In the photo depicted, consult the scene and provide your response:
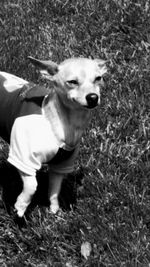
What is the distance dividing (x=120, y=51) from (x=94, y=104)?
8.46 feet

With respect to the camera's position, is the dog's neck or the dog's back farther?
the dog's back

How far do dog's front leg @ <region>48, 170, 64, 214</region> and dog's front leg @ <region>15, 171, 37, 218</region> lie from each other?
0.38m

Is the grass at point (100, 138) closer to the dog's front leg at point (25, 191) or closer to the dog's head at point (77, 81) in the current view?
the dog's front leg at point (25, 191)

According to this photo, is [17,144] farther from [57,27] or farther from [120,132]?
[57,27]

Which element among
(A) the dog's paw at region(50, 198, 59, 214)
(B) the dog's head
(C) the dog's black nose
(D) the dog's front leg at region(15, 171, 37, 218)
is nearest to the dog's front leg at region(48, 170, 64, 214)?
(A) the dog's paw at region(50, 198, 59, 214)

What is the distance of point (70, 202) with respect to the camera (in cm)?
470

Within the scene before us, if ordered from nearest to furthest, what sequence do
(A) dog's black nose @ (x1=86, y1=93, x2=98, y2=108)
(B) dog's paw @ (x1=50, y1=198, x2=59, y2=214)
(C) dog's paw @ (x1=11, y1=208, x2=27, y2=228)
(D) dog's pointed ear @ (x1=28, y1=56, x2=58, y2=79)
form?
(A) dog's black nose @ (x1=86, y1=93, x2=98, y2=108) → (D) dog's pointed ear @ (x1=28, y1=56, x2=58, y2=79) → (C) dog's paw @ (x1=11, y1=208, x2=27, y2=228) → (B) dog's paw @ (x1=50, y1=198, x2=59, y2=214)

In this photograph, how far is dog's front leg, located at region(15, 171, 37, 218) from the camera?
4.15m

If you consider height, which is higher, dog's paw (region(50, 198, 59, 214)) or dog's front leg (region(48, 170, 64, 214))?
dog's front leg (region(48, 170, 64, 214))

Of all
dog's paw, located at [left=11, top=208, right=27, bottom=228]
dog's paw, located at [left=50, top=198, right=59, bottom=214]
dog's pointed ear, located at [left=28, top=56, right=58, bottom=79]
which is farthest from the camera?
dog's paw, located at [left=50, top=198, right=59, bottom=214]

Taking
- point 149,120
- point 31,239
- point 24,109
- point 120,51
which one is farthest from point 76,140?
point 120,51

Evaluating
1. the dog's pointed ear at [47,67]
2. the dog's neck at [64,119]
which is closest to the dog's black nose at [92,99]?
the dog's neck at [64,119]

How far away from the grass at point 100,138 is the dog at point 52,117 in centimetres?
34

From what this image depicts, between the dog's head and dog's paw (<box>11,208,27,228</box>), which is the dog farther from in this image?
dog's paw (<box>11,208,27,228</box>)
